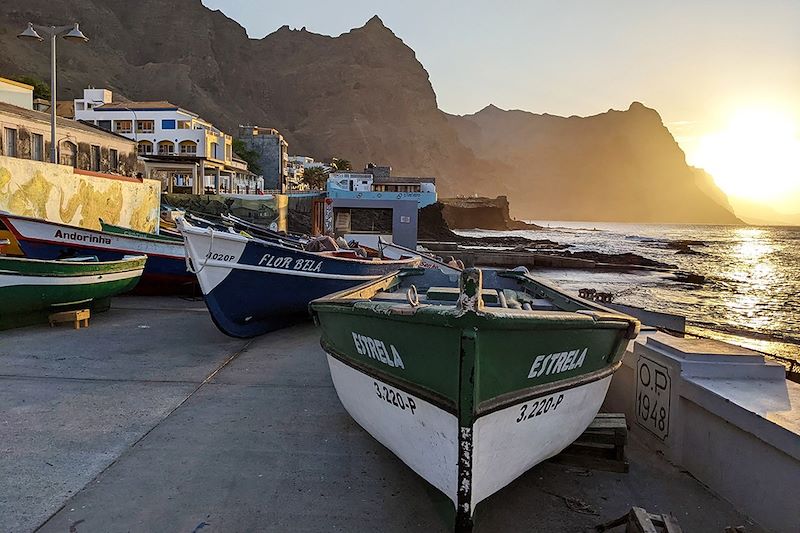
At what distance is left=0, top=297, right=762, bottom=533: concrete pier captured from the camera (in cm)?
365

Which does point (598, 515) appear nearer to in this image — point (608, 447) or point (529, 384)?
point (608, 447)

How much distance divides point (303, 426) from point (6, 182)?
9763 mm

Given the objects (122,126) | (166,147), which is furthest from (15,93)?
(122,126)

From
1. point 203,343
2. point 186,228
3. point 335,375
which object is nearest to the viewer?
point 335,375

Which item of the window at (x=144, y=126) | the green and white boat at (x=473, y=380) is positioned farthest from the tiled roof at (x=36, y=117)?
the green and white boat at (x=473, y=380)

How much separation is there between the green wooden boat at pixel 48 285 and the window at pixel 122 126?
56321mm

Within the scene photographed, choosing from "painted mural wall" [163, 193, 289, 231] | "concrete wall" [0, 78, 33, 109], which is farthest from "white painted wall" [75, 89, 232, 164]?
"concrete wall" [0, 78, 33, 109]

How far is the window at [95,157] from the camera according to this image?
107 ft

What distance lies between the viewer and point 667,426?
4680mm

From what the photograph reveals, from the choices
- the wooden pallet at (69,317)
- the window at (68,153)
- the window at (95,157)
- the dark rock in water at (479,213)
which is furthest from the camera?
the dark rock in water at (479,213)

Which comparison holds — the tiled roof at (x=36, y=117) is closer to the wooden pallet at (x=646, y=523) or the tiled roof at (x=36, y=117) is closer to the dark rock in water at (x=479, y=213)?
the wooden pallet at (x=646, y=523)

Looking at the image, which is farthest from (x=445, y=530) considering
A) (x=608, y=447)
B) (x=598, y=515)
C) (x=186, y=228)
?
(x=186, y=228)

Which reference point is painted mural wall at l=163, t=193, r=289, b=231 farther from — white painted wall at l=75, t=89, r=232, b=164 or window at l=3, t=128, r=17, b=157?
white painted wall at l=75, t=89, r=232, b=164

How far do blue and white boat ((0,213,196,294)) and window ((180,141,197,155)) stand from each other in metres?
46.8
